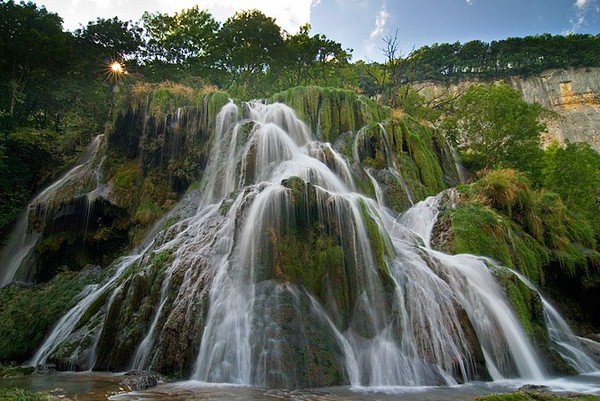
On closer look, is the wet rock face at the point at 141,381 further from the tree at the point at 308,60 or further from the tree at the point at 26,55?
the tree at the point at 308,60

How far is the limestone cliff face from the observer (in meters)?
55.0

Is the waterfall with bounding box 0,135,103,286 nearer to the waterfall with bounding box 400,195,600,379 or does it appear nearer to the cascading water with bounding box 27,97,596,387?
the cascading water with bounding box 27,97,596,387

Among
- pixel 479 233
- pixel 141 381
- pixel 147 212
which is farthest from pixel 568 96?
pixel 141 381

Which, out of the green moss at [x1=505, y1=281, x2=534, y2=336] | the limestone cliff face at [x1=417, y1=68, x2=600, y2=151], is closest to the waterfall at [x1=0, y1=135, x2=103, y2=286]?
the green moss at [x1=505, y1=281, x2=534, y2=336]

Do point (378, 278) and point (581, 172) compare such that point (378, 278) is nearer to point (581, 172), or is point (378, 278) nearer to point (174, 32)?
point (581, 172)

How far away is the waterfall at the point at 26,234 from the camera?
50.0ft

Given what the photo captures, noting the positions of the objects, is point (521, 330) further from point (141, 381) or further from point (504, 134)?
point (504, 134)

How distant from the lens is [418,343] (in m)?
6.98

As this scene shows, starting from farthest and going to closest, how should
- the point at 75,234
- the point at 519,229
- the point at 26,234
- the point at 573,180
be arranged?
the point at 573,180
the point at 26,234
the point at 75,234
the point at 519,229

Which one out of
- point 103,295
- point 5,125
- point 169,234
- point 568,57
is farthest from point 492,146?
point 568,57

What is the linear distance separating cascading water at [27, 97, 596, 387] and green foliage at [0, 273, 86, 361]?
0.46 m

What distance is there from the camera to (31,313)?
32.0ft

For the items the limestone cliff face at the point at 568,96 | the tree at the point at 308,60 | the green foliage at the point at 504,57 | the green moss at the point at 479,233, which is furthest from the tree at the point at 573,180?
the green foliage at the point at 504,57

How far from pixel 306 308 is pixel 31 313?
23.9ft
